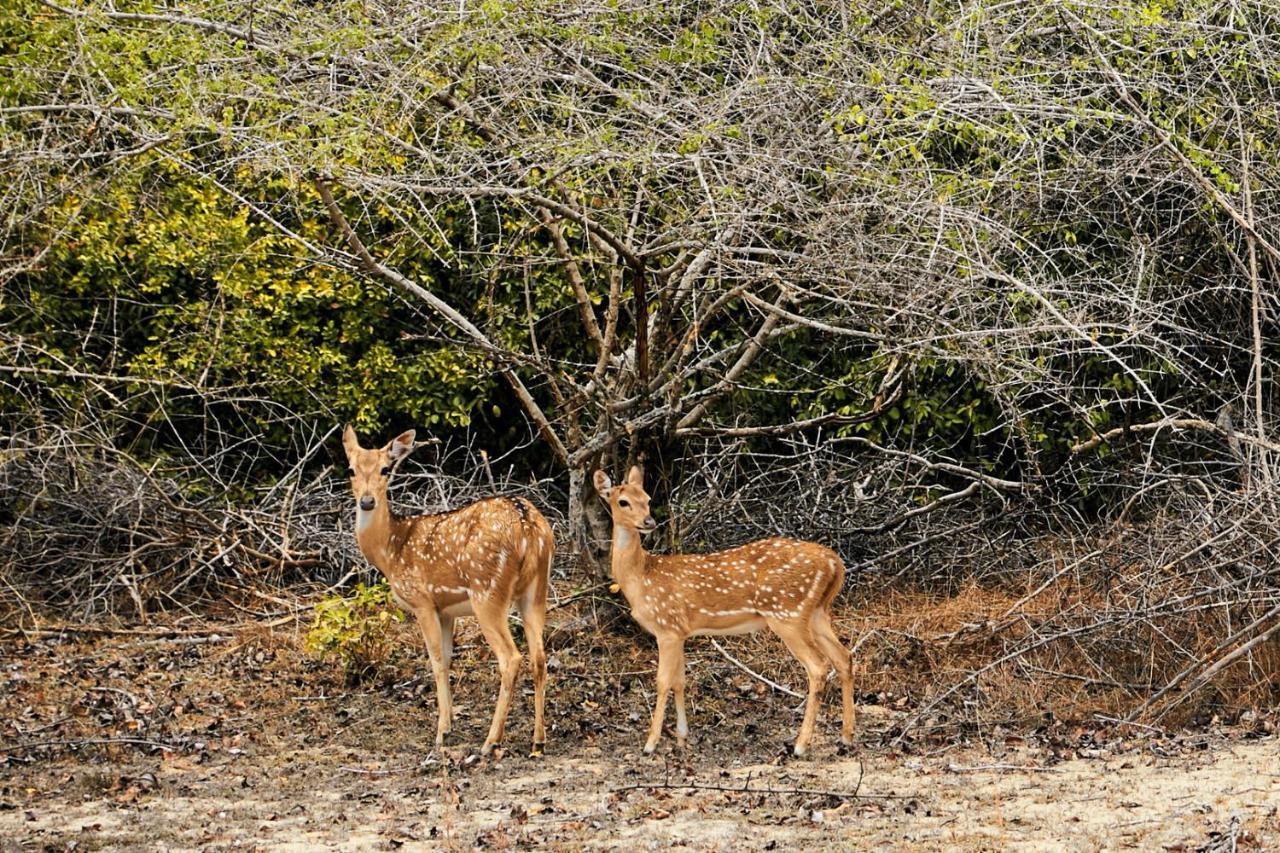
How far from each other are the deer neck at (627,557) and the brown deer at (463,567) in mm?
349

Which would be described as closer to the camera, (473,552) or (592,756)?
(592,756)

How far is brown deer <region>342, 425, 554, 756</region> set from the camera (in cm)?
869

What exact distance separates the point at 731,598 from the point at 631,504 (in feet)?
2.20

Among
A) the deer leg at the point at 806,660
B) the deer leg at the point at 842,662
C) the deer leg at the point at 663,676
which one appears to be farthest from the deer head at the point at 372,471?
the deer leg at the point at 842,662

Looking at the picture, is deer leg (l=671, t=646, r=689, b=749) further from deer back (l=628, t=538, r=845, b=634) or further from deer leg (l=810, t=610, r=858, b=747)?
deer leg (l=810, t=610, r=858, b=747)

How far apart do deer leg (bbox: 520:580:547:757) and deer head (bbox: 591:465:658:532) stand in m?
0.51

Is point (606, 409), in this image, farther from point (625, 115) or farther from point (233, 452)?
point (233, 452)

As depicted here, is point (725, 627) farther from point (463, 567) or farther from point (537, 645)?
point (463, 567)

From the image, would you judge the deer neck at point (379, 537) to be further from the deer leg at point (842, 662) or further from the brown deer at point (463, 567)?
the deer leg at point (842, 662)

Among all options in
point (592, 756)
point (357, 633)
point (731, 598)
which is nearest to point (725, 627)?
point (731, 598)

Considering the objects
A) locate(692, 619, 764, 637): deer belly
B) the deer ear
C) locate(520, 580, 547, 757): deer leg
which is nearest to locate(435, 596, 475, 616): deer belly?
locate(520, 580, 547, 757): deer leg

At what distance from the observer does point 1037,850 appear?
6508 mm

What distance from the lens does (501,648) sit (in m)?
8.68

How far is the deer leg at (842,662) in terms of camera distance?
853 cm
